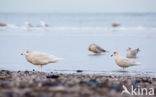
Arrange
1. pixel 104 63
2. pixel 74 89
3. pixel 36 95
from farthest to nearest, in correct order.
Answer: pixel 104 63, pixel 74 89, pixel 36 95

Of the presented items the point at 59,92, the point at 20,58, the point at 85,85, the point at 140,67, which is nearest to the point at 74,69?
the point at 140,67

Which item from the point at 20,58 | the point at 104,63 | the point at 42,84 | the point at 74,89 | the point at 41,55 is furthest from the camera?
the point at 20,58

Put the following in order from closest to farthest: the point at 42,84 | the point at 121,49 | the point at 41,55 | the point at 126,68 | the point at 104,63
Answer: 1. the point at 42,84
2. the point at 41,55
3. the point at 126,68
4. the point at 104,63
5. the point at 121,49

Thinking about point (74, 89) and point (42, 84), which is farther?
point (42, 84)

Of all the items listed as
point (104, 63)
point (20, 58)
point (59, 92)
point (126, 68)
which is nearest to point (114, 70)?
point (126, 68)

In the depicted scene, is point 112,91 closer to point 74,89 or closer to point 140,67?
point 74,89

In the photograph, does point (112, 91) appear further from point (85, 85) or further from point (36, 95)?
point (36, 95)

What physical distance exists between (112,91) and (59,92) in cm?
90

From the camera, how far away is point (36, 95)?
535cm

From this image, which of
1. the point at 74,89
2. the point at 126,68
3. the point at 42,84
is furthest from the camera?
the point at 126,68

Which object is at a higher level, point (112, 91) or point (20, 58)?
point (20, 58)

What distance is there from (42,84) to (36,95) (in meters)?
0.78

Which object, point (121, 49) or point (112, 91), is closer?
point (112, 91)

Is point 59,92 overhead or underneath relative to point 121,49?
underneath
